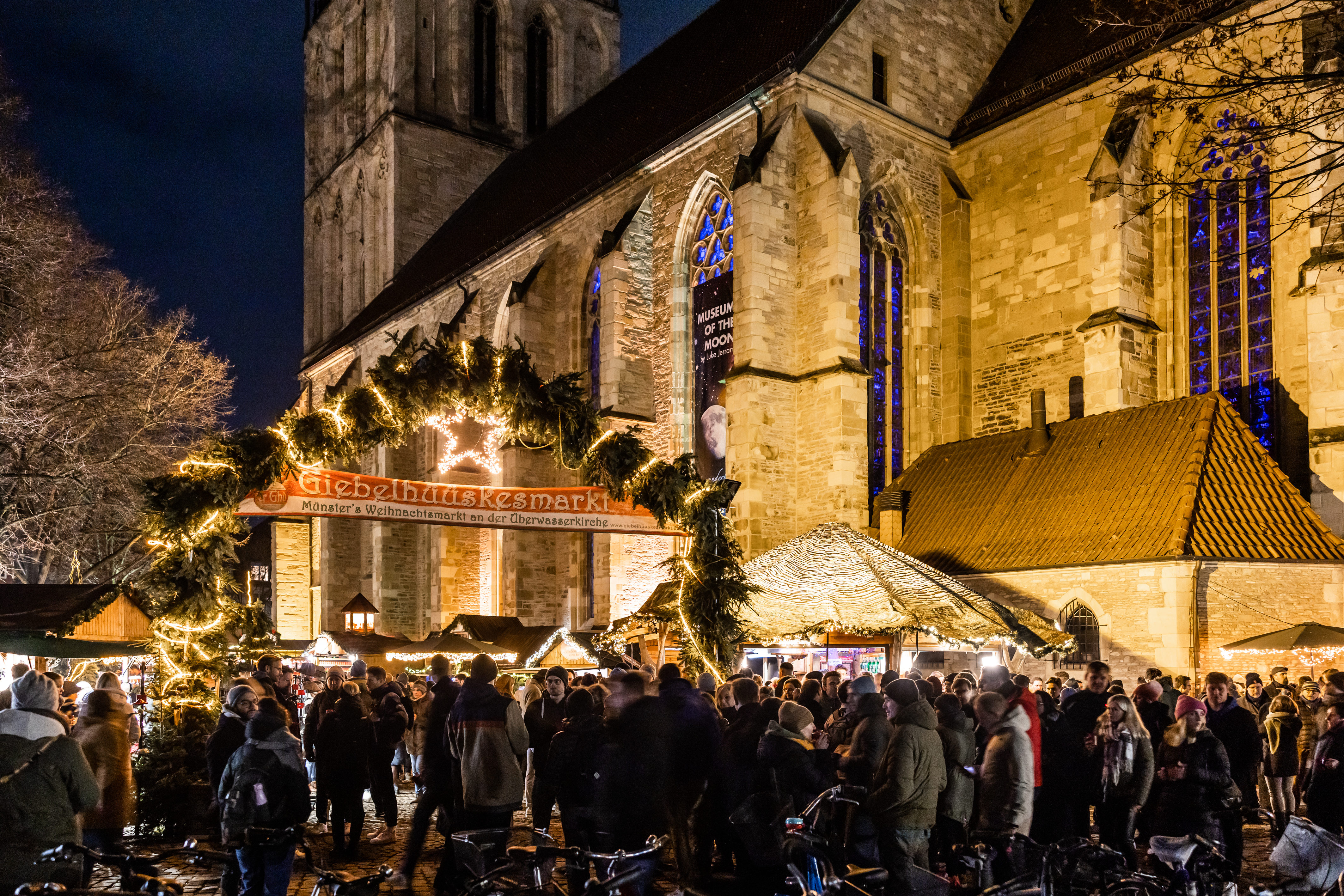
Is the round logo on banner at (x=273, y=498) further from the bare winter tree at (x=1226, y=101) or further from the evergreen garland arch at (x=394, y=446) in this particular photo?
the bare winter tree at (x=1226, y=101)

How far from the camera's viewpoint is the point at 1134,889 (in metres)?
5.09

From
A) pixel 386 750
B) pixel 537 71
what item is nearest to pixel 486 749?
pixel 386 750

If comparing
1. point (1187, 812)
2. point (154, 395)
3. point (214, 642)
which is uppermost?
point (154, 395)

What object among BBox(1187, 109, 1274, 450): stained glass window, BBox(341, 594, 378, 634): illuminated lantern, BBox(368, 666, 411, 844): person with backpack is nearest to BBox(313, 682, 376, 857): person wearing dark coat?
BBox(368, 666, 411, 844): person with backpack

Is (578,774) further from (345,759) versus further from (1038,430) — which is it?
(1038,430)

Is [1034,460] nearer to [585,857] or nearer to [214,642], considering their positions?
[214,642]

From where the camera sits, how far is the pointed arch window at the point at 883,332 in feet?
73.3

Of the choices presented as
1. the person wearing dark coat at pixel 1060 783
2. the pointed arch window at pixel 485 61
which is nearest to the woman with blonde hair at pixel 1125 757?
the person wearing dark coat at pixel 1060 783

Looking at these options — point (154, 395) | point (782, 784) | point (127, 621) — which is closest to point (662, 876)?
point (782, 784)

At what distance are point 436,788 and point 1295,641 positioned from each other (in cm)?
1025

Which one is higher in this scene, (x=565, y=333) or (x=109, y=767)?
(x=565, y=333)

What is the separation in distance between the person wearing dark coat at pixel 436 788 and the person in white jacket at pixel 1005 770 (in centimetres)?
313

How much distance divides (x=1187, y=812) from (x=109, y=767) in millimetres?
6123

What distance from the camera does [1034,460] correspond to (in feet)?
62.4
